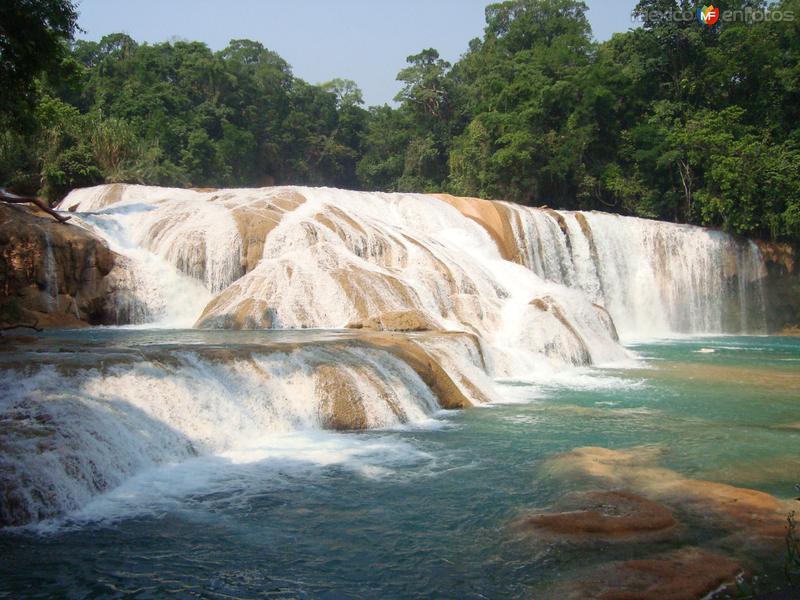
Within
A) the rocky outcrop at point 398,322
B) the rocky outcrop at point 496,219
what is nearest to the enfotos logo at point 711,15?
the rocky outcrop at point 496,219

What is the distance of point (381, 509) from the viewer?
686 cm

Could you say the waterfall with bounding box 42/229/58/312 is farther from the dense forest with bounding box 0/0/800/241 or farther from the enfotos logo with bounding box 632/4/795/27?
the enfotos logo with bounding box 632/4/795/27

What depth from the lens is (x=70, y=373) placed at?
837 cm

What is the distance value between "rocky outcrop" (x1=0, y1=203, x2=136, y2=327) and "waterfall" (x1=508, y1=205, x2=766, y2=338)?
1301cm

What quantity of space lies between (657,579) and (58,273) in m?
15.2

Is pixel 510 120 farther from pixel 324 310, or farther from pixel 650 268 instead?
pixel 324 310

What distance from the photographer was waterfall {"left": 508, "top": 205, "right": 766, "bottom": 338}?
2531cm

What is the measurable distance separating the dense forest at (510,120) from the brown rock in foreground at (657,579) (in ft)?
35.5

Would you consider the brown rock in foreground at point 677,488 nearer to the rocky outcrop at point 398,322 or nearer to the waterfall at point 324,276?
the waterfall at point 324,276

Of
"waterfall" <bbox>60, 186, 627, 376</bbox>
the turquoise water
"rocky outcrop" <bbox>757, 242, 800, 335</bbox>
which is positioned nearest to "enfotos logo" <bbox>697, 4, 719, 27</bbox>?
"rocky outcrop" <bbox>757, 242, 800, 335</bbox>

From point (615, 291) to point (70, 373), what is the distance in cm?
2100

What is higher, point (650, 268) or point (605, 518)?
point (650, 268)

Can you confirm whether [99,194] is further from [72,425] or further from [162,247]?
[72,425]

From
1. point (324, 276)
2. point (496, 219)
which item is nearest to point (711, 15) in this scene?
point (496, 219)
